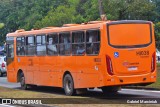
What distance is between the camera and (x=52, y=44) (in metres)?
21.2

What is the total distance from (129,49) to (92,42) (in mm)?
1477

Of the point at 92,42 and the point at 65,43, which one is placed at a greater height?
the point at 92,42

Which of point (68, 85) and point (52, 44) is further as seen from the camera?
point (52, 44)

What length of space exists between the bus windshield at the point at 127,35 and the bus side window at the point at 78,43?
155cm

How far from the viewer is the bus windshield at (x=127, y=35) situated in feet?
58.3

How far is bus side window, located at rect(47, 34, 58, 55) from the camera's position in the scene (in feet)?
68.6

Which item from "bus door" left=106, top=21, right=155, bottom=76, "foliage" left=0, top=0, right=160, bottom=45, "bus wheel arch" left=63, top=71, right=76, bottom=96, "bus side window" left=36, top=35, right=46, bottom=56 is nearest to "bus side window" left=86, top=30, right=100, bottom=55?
"bus door" left=106, top=21, right=155, bottom=76

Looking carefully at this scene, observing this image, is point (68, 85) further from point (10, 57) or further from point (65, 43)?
point (10, 57)

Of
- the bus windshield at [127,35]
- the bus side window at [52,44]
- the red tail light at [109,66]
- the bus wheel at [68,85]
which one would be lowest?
the bus wheel at [68,85]

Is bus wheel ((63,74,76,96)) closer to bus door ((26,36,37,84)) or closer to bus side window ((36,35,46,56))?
bus side window ((36,35,46,56))

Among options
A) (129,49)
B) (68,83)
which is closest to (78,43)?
(68,83)

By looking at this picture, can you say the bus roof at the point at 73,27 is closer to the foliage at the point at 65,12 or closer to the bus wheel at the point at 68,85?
the bus wheel at the point at 68,85

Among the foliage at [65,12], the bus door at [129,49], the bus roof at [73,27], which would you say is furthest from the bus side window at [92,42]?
the foliage at [65,12]

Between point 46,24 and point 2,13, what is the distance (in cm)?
1733
